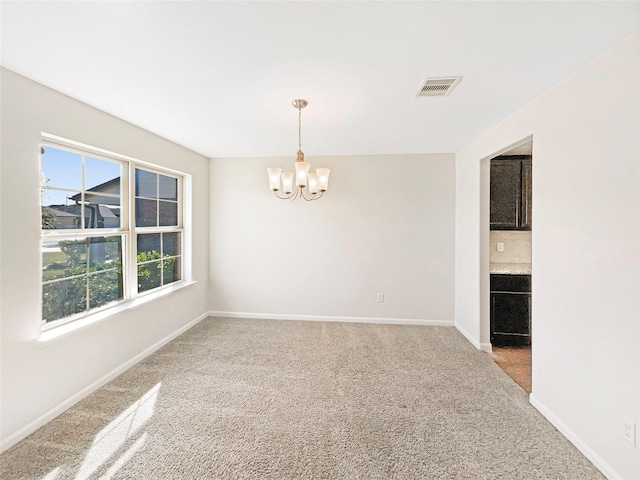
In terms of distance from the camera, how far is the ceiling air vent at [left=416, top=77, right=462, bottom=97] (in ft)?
6.60

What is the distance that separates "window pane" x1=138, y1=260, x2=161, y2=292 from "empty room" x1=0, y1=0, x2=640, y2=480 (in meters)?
0.03

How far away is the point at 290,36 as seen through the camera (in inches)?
61.2

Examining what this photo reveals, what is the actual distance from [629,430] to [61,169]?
165 inches

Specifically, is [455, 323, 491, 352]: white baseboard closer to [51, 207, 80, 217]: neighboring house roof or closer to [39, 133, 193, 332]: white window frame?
[39, 133, 193, 332]: white window frame

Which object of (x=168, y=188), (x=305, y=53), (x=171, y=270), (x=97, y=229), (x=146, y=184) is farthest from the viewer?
(x=171, y=270)

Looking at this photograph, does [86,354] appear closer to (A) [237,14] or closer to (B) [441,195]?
(A) [237,14]

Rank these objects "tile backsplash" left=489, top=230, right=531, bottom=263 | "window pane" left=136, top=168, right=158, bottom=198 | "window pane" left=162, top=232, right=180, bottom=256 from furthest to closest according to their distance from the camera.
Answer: "tile backsplash" left=489, top=230, right=531, bottom=263 < "window pane" left=162, top=232, right=180, bottom=256 < "window pane" left=136, top=168, right=158, bottom=198

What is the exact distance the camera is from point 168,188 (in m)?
3.79

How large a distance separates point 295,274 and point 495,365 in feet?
9.00

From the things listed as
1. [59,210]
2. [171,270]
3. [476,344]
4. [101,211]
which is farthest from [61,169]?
[476,344]

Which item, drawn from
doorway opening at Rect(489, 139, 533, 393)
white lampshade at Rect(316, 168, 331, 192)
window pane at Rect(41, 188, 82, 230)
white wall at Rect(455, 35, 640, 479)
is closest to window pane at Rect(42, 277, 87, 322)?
window pane at Rect(41, 188, 82, 230)

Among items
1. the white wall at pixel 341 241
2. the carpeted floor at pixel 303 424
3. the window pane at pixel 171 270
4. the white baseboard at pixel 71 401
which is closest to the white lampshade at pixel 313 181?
the white wall at pixel 341 241

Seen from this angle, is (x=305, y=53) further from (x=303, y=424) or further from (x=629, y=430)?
(x=629, y=430)

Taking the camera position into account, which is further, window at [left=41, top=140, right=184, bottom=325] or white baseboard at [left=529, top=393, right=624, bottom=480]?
window at [left=41, top=140, right=184, bottom=325]
